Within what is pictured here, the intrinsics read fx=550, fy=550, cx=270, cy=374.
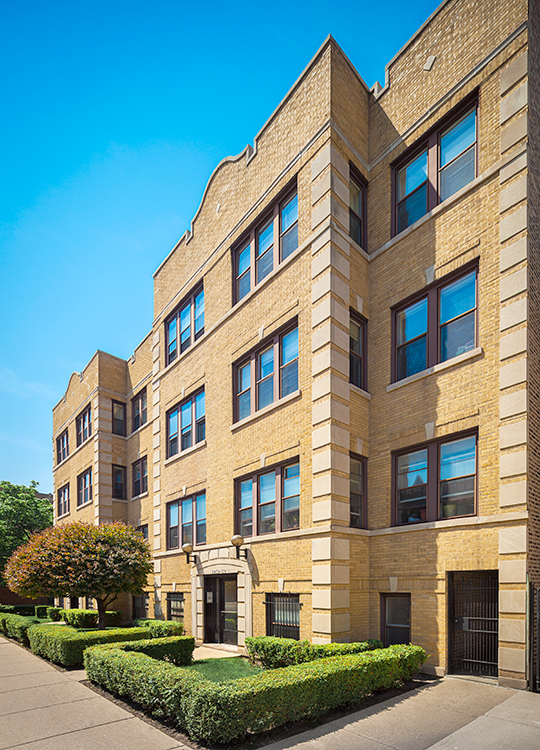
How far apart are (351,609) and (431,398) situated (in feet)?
17.4

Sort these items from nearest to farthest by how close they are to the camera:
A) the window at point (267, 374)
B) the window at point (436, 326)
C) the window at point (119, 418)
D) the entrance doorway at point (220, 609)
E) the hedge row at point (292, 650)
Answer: the hedge row at point (292, 650) < the window at point (436, 326) < the window at point (267, 374) < the entrance doorway at point (220, 609) < the window at point (119, 418)

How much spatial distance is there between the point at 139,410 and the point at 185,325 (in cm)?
856

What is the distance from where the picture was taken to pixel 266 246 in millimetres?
17344

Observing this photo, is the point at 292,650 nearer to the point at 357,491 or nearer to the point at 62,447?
the point at 357,491

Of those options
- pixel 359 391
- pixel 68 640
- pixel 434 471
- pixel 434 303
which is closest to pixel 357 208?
pixel 434 303

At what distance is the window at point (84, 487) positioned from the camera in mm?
32125

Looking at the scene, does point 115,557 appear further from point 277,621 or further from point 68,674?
point 277,621

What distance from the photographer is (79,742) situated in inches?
325

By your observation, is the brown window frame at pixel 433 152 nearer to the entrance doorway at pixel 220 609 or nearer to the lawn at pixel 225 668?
the lawn at pixel 225 668

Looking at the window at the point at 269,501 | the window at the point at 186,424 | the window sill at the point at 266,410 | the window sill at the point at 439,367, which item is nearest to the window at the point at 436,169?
the window sill at the point at 439,367

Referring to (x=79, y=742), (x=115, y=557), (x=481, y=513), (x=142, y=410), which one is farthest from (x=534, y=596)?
(x=142, y=410)

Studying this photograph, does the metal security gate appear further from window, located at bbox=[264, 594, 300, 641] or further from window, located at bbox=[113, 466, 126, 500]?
window, located at bbox=[113, 466, 126, 500]

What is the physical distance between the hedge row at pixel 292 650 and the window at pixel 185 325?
11.4 metres

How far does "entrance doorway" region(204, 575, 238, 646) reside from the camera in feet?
56.3
